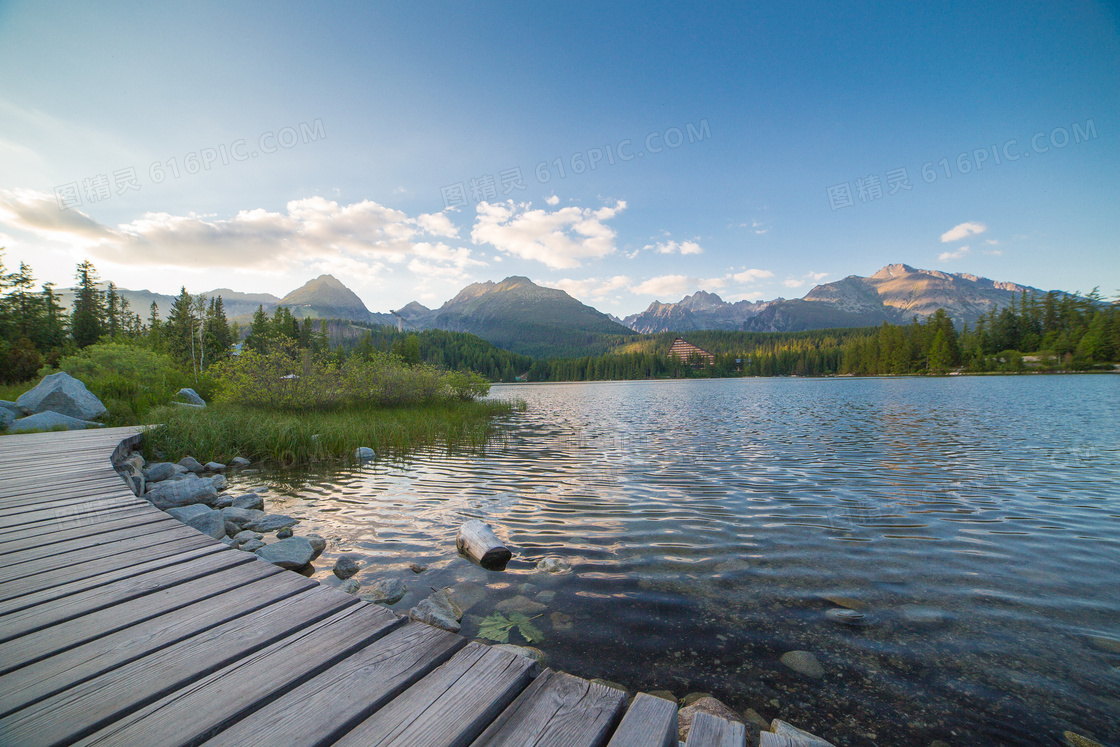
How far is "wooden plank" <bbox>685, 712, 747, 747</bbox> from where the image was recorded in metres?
2.09

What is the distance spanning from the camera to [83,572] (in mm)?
3861

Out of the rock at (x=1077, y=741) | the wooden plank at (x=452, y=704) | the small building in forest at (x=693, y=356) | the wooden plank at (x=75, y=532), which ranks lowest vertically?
the rock at (x=1077, y=741)

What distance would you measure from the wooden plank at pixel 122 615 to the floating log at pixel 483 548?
119 inches

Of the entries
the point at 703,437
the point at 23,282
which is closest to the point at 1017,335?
the point at 703,437

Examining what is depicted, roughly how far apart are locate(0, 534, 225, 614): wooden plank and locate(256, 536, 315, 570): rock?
5.03 feet

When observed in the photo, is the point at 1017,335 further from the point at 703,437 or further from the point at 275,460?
the point at 275,460

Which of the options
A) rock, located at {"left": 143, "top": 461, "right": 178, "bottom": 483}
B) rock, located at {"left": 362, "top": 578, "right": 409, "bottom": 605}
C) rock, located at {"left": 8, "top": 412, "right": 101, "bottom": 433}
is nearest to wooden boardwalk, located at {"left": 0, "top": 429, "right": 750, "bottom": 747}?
rock, located at {"left": 362, "top": 578, "right": 409, "bottom": 605}

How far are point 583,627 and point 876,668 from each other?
2798mm

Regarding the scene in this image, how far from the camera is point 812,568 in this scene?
6.06m

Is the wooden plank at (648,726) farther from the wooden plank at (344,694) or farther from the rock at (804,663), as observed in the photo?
the rock at (804,663)

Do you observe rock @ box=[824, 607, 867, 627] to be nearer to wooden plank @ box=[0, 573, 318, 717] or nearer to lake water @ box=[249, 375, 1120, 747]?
lake water @ box=[249, 375, 1120, 747]

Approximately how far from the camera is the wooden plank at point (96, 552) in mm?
3908

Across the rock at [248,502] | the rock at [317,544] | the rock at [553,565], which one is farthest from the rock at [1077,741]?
the rock at [248,502]

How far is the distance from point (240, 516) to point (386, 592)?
4439 mm
